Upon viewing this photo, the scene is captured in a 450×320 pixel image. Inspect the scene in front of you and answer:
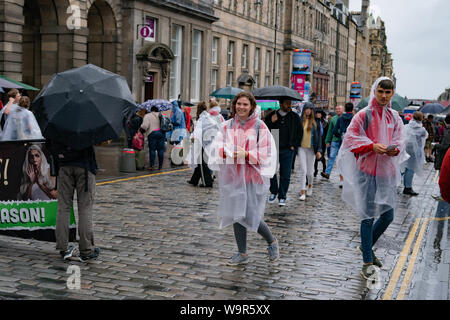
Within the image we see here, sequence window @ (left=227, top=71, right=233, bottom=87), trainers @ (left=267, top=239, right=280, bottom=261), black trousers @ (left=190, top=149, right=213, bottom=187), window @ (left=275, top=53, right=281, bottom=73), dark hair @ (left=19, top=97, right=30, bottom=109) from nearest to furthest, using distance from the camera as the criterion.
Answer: trainers @ (left=267, top=239, right=280, bottom=261) < dark hair @ (left=19, top=97, right=30, bottom=109) < black trousers @ (left=190, top=149, right=213, bottom=187) < window @ (left=227, top=71, right=233, bottom=87) < window @ (left=275, top=53, right=281, bottom=73)

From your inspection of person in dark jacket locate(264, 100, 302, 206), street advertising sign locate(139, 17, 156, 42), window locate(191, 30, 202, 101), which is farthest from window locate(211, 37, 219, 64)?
person in dark jacket locate(264, 100, 302, 206)

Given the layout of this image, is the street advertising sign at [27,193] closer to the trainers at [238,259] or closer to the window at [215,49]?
the trainers at [238,259]

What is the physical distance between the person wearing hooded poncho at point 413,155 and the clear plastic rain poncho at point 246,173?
25.4 feet

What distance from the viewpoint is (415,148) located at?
45.4 ft

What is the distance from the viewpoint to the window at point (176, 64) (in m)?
34.4

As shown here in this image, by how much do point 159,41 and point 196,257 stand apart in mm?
26265

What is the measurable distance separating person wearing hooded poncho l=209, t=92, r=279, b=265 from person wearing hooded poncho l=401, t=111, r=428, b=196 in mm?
7745

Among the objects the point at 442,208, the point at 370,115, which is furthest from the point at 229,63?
the point at 370,115

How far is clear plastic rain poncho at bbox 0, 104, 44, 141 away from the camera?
1097 cm

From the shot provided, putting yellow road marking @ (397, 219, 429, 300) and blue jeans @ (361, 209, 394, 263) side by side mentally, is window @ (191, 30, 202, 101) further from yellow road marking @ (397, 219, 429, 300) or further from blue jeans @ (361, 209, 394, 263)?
blue jeans @ (361, 209, 394, 263)

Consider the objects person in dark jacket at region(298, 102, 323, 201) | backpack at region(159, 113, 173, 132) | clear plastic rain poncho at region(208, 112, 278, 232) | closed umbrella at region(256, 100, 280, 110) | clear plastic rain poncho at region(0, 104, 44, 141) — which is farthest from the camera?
closed umbrella at region(256, 100, 280, 110)

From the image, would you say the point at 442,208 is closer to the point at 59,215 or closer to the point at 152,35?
the point at 59,215
